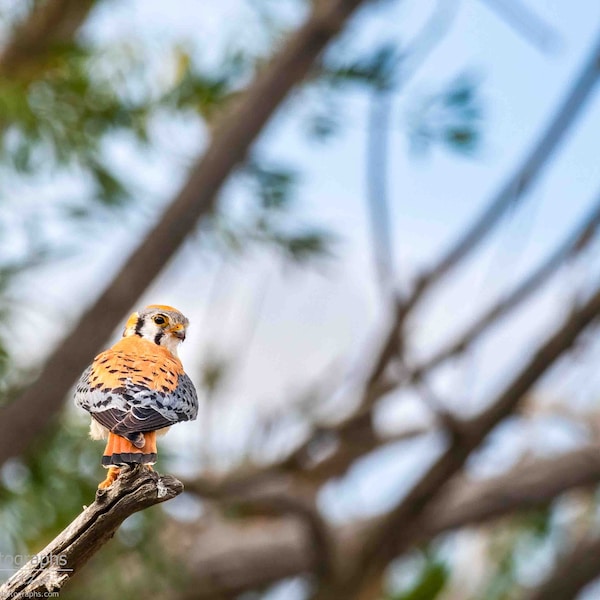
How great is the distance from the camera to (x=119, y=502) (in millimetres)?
479

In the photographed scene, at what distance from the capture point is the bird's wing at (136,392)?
1.62 feet

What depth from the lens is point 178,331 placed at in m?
0.59

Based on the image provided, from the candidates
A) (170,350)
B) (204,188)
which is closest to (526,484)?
Result: (204,188)

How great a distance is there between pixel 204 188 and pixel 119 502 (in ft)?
7.74

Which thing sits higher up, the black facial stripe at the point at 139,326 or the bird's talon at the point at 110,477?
the black facial stripe at the point at 139,326

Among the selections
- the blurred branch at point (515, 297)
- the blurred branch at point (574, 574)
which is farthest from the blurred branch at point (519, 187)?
the blurred branch at point (574, 574)

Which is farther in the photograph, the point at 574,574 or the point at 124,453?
the point at 574,574

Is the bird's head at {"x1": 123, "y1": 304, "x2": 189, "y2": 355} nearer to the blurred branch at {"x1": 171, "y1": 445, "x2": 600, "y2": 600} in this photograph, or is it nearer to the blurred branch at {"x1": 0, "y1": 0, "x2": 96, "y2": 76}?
the blurred branch at {"x1": 0, "y1": 0, "x2": 96, "y2": 76}

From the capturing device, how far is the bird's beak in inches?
23.1

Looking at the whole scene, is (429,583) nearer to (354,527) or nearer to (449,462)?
(449,462)

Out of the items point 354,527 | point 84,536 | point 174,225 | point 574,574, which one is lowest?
point 84,536

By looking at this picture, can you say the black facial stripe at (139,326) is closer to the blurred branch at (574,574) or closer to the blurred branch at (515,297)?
the blurred branch at (515,297)

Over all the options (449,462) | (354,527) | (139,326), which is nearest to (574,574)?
(354,527)

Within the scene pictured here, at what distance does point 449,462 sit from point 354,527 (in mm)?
1246
